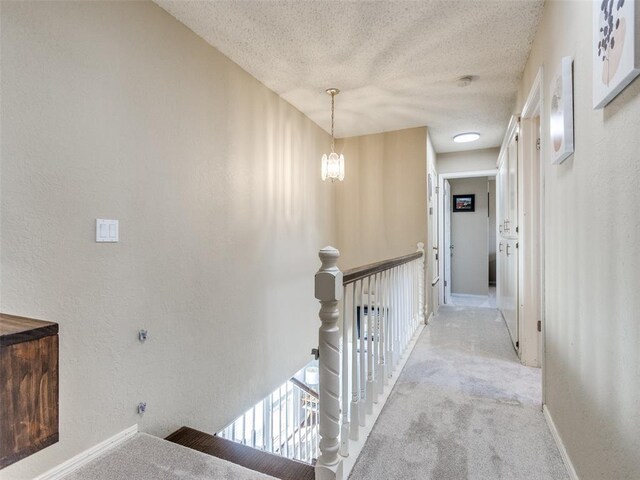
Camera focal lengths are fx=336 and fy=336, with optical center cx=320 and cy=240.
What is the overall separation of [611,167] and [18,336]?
1546 mm

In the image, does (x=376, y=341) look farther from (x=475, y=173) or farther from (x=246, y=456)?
(x=475, y=173)

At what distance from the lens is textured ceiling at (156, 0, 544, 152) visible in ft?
6.38

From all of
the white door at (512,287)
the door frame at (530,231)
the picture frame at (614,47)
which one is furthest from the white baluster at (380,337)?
the white door at (512,287)

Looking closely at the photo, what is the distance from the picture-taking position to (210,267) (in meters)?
2.37

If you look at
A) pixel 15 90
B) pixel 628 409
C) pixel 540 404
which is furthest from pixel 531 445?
pixel 15 90

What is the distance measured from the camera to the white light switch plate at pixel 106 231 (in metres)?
1.64

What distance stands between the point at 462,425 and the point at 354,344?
2.45ft

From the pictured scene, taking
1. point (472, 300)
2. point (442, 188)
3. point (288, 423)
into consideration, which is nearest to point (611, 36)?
point (288, 423)

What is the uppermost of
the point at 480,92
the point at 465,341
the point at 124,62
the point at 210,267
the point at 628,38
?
the point at 480,92

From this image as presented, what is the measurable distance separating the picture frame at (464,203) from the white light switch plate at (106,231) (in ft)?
18.8

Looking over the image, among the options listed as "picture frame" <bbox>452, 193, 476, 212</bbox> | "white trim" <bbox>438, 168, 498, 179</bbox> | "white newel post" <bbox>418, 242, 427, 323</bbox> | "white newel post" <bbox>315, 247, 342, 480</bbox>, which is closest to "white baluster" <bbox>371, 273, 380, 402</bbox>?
"white newel post" <bbox>315, 247, 342, 480</bbox>

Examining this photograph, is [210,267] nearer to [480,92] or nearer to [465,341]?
[465,341]

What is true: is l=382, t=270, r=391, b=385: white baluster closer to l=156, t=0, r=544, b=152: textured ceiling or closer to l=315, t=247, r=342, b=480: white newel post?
l=315, t=247, r=342, b=480: white newel post

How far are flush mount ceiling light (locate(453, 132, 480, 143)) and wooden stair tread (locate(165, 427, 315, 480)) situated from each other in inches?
156
